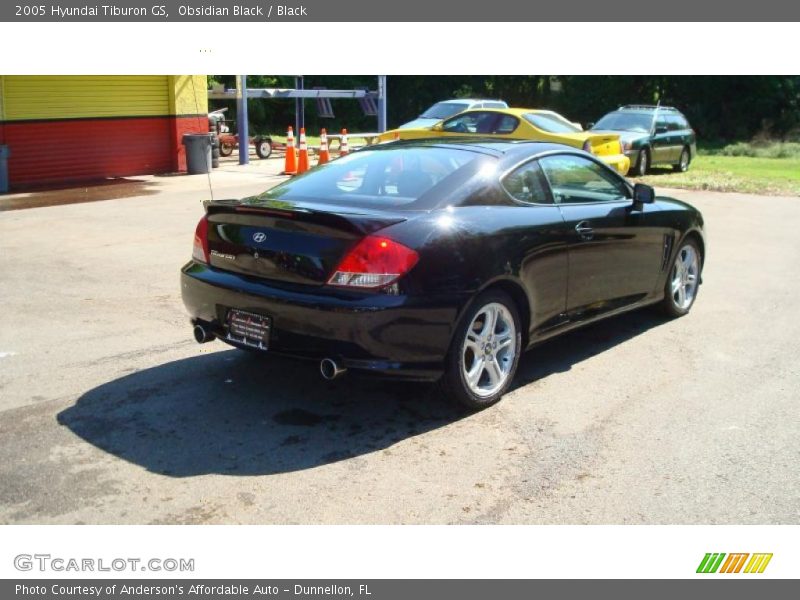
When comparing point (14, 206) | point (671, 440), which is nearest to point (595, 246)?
point (671, 440)

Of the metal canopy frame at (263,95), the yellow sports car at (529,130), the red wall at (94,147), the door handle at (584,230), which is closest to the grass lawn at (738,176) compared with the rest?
the yellow sports car at (529,130)

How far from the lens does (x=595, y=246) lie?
243 inches

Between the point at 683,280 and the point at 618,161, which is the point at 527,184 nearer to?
the point at 683,280

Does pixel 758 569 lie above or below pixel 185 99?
below

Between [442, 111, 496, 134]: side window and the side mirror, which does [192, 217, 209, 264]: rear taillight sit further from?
[442, 111, 496, 134]: side window

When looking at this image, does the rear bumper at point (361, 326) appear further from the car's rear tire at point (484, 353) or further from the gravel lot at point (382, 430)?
the gravel lot at point (382, 430)

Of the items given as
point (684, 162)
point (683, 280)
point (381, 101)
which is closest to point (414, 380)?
point (683, 280)

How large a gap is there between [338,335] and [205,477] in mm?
988

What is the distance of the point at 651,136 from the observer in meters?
20.9

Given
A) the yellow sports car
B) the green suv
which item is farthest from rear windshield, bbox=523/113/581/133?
the green suv

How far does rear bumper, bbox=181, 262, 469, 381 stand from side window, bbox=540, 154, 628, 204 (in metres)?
1.47

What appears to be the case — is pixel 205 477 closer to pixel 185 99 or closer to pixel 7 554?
pixel 7 554

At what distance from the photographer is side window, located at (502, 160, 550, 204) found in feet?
18.7

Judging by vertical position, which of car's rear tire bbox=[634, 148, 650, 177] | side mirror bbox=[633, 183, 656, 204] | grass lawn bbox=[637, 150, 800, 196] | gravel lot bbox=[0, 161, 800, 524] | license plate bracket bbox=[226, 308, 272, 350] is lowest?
grass lawn bbox=[637, 150, 800, 196]
